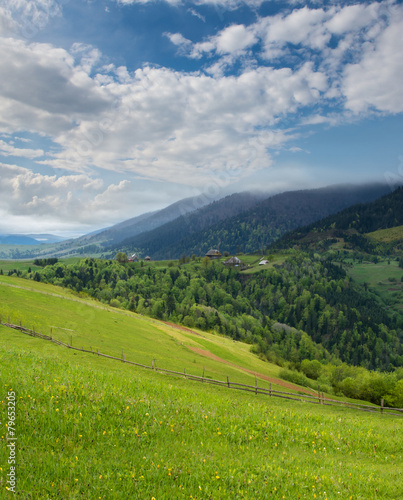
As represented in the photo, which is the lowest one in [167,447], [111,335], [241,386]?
[241,386]

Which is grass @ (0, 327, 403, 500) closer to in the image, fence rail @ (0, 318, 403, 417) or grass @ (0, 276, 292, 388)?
fence rail @ (0, 318, 403, 417)

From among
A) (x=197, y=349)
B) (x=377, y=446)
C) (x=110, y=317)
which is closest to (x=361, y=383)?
(x=197, y=349)

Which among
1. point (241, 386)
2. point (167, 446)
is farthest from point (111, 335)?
point (167, 446)

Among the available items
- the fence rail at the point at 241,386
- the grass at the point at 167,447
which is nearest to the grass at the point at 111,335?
the fence rail at the point at 241,386

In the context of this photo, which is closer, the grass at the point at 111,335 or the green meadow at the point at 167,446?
the green meadow at the point at 167,446

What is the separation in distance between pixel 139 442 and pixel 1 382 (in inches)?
236

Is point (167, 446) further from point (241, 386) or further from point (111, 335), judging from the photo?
point (111, 335)

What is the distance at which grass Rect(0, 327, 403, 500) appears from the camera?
8164mm

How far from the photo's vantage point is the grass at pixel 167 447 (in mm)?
8164

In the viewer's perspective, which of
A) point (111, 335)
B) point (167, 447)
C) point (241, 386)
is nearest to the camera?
point (167, 447)

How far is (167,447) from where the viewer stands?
33.7ft

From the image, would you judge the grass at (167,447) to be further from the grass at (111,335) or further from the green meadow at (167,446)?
the grass at (111,335)

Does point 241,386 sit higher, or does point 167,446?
point 167,446

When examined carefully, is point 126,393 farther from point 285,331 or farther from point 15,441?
point 285,331
